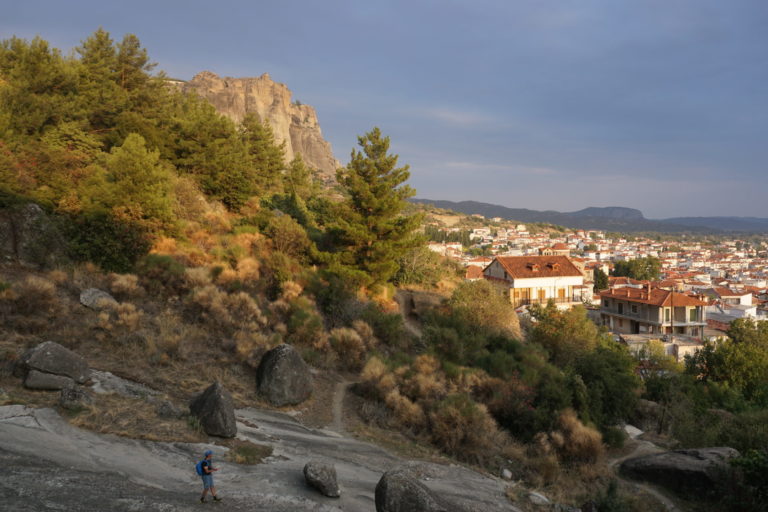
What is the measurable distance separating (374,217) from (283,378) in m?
11.4

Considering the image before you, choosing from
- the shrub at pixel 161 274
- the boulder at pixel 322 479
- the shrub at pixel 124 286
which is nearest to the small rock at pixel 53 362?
the boulder at pixel 322 479

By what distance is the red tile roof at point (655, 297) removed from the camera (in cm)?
4228

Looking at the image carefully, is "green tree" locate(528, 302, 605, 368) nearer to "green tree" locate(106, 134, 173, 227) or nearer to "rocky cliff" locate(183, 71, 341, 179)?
"green tree" locate(106, 134, 173, 227)

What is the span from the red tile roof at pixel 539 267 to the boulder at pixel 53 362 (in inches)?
1438

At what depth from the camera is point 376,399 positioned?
38.9 ft

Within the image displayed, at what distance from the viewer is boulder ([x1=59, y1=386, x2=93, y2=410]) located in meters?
6.95

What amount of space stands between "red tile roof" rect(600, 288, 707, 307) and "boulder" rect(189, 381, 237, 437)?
45.2 meters

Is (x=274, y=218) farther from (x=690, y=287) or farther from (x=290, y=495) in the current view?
(x=690, y=287)

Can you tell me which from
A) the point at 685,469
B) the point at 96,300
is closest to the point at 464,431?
the point at 685,469

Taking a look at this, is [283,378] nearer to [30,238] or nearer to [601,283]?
[30,238]

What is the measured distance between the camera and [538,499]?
328 inches

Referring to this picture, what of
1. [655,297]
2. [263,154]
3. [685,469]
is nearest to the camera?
[685,469]

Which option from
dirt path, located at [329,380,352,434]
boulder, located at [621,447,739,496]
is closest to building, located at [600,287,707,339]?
boulder, located at [621,447,739,496]

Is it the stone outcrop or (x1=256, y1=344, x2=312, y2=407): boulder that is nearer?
(x1=256, y1=344, x2=312, y2=407): boulder
